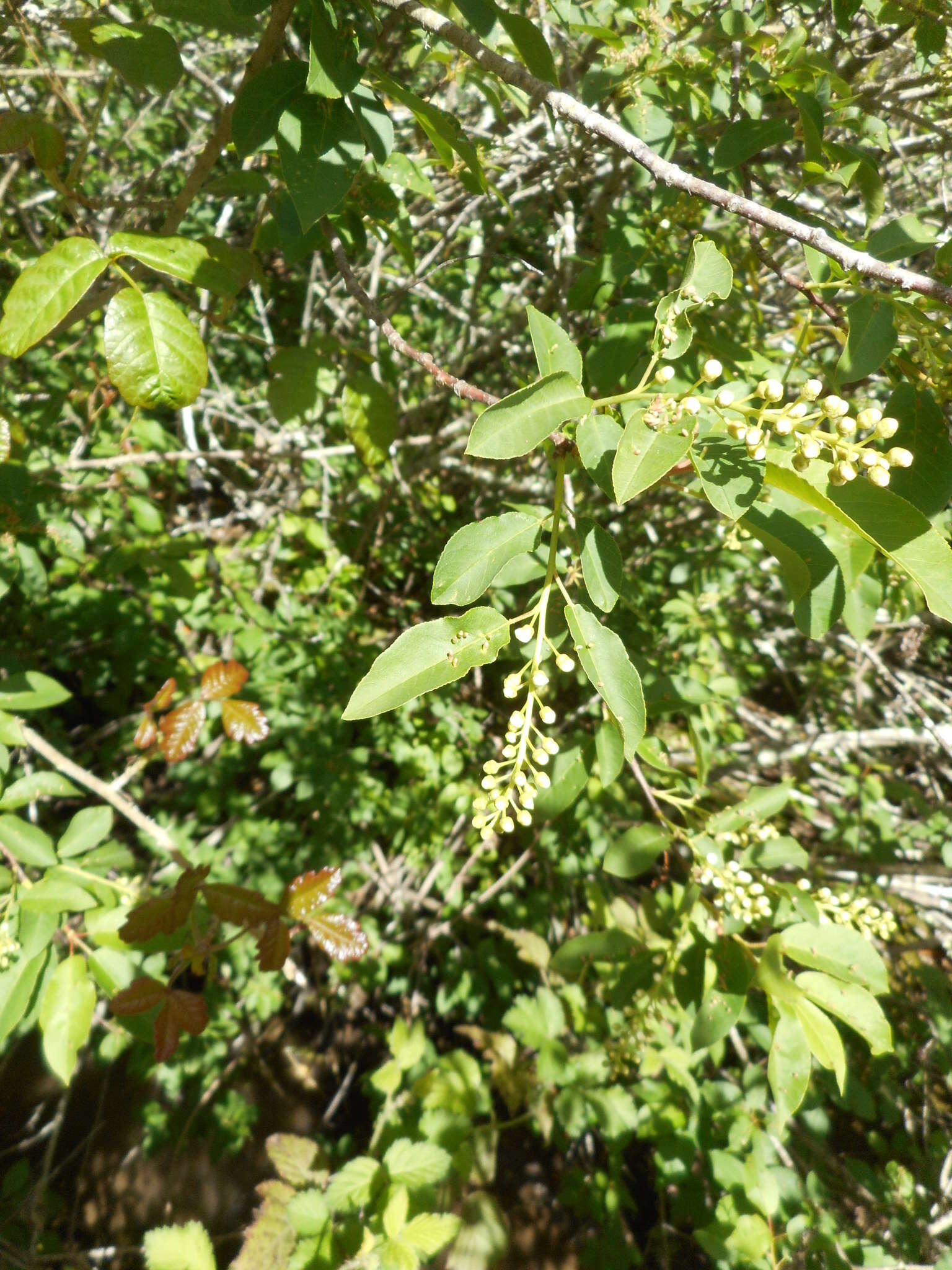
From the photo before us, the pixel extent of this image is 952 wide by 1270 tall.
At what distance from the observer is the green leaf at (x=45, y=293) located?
1060 millimetres

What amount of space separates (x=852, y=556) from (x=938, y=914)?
2274mm

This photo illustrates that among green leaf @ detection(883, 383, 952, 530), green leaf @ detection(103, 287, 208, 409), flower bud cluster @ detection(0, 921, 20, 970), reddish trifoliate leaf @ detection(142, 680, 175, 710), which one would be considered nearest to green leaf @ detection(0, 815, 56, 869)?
flower bud cluster @ detection(0, 921, 20, 970)

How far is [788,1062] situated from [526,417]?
1498 millimetres

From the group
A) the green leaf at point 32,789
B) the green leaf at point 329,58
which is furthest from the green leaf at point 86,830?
the green leaf at point 329,58

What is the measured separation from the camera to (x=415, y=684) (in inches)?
36.6

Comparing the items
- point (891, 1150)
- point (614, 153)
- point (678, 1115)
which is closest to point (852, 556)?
point (614, 153)

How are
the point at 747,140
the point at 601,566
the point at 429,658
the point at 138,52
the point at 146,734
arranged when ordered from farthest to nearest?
1. the point at 146,734
2. the point at 747,140
3. the point at 138,52
4. the point at 601,566
5. the point at 429,658

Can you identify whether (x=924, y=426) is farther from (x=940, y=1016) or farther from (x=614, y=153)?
(x=940, y=1016)

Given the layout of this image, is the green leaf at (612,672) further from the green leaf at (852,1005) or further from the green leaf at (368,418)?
the green leaf at (368,418)

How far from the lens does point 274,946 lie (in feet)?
4.93

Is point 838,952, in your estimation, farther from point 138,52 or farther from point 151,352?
point 138,52

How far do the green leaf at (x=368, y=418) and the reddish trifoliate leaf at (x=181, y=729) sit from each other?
0.88 metres

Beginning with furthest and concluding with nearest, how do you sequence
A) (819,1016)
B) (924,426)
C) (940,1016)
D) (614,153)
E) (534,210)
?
(534,210)
(940,1016)
(614,153)
(819,1016)
(924,426)

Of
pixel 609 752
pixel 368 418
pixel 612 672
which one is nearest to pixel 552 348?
pixel 612 672
